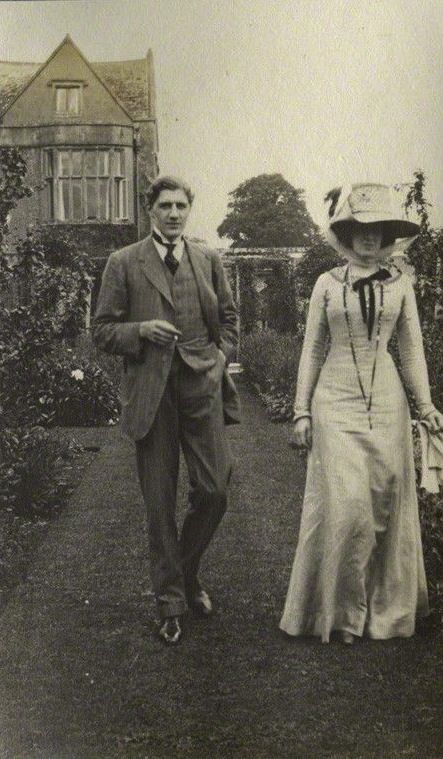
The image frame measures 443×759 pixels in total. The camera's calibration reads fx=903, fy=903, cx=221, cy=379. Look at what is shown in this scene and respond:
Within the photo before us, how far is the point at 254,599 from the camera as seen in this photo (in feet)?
13.1

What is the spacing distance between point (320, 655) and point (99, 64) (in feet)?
8.25

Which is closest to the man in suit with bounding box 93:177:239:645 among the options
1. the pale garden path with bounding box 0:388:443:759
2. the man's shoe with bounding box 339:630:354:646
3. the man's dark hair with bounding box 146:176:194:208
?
the man's dark hair with bounding box 146:176:194:208

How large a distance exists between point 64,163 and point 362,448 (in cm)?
214

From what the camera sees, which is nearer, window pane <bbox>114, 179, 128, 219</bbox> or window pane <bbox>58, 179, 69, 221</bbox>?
window pane <bbox>114, 179, 128, 219</bbox>

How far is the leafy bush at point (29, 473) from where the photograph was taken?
5355 millimetres

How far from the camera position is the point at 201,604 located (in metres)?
3.81

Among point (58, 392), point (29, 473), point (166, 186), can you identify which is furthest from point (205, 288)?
point (58, 392)

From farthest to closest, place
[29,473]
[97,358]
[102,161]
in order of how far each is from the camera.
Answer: [97,358], [29,473], [102,161]

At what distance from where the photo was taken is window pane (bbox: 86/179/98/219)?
4.97m

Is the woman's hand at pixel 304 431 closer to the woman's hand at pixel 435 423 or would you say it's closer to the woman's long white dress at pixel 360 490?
the woman's long white dress at pixel 360 490

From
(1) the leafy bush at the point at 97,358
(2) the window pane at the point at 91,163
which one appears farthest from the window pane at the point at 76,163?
(1) the leafy bush at the point at 97,358

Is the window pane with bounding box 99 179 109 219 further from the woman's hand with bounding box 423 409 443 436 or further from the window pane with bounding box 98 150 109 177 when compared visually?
the woman's hand with bounding box 423 409 443 436

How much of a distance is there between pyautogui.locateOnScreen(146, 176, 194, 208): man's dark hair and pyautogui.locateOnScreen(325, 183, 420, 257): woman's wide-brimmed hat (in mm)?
585

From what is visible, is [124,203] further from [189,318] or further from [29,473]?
[29,473]
